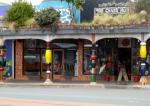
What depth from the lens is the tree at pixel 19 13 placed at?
39.5m

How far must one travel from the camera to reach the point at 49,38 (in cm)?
3738

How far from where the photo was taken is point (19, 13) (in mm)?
39625

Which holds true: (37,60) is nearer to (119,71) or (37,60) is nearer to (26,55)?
(26,55)

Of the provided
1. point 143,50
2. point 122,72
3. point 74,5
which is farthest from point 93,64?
Result: point 74,5

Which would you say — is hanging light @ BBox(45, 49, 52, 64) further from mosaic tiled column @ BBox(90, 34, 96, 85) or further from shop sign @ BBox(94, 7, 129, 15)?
shop sign @ BBox(94, 7, 129, 15)

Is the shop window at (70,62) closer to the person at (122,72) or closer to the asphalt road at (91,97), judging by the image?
the person at (122,72)

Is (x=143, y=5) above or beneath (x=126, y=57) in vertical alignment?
above

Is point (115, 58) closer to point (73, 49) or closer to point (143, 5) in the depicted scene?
point (73, 49)

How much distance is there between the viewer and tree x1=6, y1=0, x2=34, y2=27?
3947 centimetres

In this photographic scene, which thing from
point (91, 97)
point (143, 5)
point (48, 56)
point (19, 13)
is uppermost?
point (143, 5)

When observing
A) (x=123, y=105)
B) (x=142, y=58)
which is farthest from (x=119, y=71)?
(x=123, y=105)

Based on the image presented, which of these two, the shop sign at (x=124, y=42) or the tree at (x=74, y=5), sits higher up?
the tree at (x=74, y=5)

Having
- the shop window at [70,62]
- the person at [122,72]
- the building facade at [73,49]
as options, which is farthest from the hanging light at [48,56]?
the person at [122,72]

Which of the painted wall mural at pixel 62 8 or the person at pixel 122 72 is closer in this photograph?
the person at pixel 122 72
